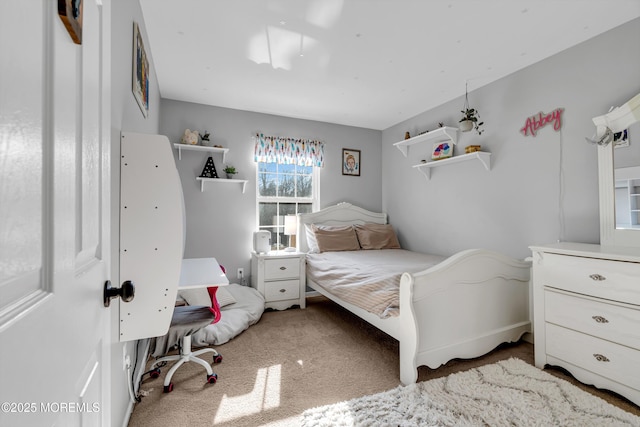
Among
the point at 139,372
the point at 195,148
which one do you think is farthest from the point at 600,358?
the point at 195,148

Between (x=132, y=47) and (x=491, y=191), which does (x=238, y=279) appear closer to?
(x=132, y=47)

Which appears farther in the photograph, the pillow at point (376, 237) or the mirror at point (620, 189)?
the pillow at point (376, 237)

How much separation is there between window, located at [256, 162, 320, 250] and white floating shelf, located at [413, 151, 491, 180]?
1.47m

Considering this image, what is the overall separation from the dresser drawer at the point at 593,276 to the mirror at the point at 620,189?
428 millimetres

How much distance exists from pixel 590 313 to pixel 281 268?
2696 mm

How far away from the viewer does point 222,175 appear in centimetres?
371

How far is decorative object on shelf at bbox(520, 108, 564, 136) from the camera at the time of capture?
2465 millimetres

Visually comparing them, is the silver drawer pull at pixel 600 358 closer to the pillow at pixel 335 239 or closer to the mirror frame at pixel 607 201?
the mirror frame at pixel 607 201

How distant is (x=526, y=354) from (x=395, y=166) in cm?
284

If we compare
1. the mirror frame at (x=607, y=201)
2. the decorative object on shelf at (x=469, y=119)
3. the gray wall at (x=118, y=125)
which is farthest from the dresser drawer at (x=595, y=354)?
the gray wall at (x=118, y=125)

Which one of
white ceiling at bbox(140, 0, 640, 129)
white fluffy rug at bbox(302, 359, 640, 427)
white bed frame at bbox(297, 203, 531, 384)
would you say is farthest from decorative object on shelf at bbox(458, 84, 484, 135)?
white fluffy rug at bbox(302, 359, 640, 427)

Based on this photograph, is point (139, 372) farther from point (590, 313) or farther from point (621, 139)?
point (621, 139)

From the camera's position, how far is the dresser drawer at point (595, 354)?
5.54 ft

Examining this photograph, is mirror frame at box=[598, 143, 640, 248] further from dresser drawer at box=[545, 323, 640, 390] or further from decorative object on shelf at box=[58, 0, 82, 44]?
decorative object on shelf at box=[58, 0, 82, 44]
